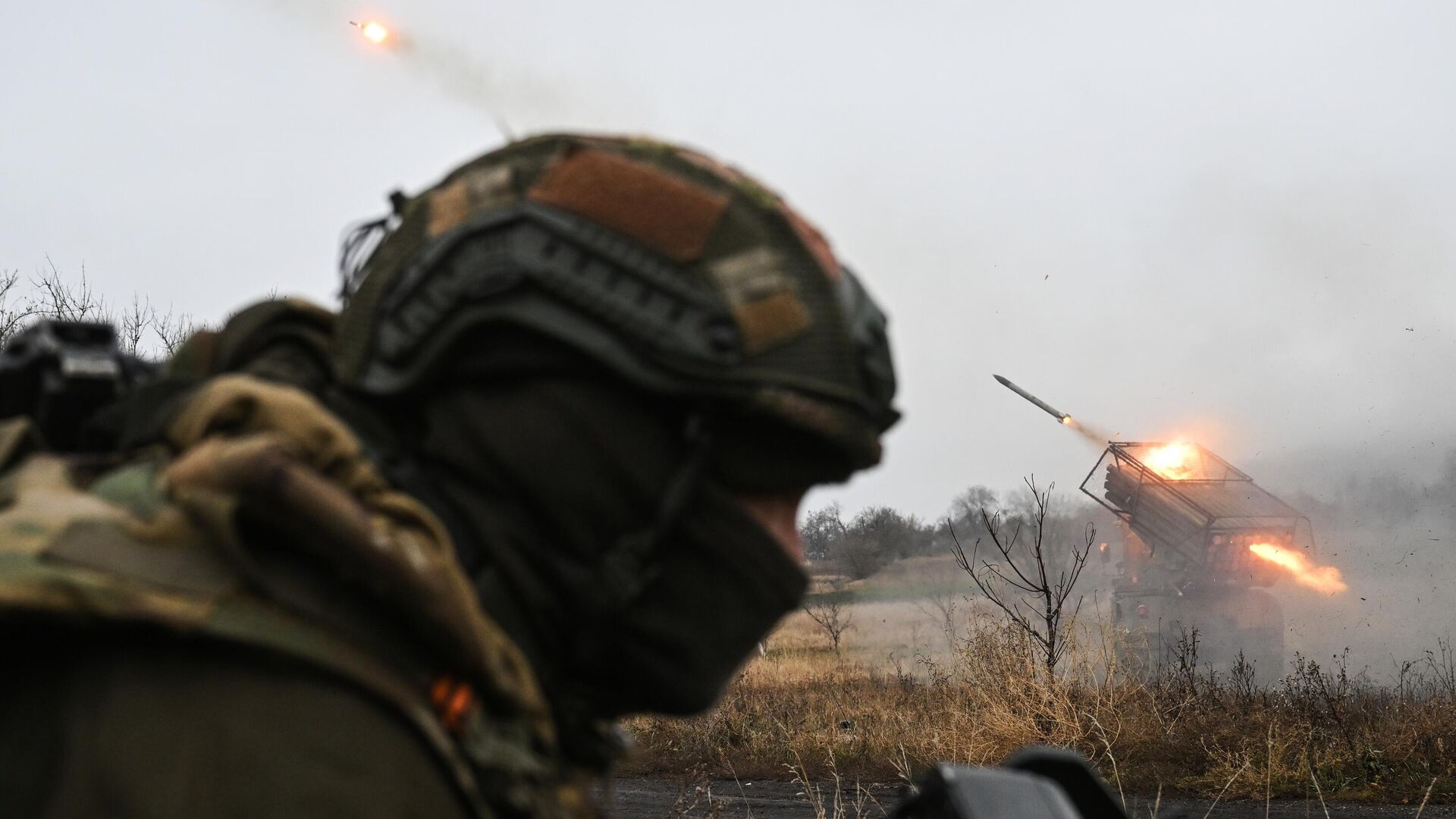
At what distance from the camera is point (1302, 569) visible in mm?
20188

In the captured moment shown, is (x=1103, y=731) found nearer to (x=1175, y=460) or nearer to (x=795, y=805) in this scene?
(x=795, y=805)

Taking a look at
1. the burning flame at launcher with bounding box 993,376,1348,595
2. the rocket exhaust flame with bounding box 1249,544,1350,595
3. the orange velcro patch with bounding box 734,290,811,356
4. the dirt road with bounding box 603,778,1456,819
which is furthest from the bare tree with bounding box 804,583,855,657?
the orange velcro patch with bounding box 734,290,811,356

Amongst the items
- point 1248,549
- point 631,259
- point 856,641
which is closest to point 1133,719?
point 631,259

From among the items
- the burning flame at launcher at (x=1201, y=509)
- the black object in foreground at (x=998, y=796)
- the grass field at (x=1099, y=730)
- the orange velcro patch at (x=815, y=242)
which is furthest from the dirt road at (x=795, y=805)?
the burning flame at launcher at (x=1201, y=509)

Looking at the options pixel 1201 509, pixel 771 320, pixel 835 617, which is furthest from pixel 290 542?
pixel 835 617

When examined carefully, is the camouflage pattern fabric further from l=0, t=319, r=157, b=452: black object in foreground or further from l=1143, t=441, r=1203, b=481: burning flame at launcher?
l=1143, t=441, r=1203, b=481: burning flame at launcher

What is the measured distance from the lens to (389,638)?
104cm

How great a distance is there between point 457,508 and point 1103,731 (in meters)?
6.62

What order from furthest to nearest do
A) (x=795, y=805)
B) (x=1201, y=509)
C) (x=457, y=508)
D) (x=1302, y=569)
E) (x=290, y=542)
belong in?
(x=1302, y=569), (x=1201, y=509), (x=795, y=805), (x=457, y=508), (x=290, y=542)

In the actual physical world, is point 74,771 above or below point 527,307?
below

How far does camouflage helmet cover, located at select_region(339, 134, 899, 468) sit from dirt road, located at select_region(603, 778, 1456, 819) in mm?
5138

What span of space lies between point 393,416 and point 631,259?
362mm

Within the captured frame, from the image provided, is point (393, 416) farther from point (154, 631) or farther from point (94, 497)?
point (154, 631)

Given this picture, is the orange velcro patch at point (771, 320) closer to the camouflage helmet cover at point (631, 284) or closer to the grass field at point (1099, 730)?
the camouflage helmet cover at point (631, 284)
